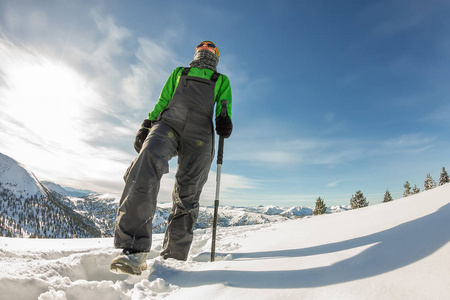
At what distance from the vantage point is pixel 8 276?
4.30 feet

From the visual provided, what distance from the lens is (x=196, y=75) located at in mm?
3545

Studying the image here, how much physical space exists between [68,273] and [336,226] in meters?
3.86

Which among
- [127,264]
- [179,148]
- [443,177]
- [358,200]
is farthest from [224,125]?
[443,177]

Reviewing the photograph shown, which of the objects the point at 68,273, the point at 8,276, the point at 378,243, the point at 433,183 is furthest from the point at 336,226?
the point at 433,183

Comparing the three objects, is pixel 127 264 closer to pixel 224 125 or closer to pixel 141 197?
pixel 141 197

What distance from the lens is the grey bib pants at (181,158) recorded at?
2520 mm

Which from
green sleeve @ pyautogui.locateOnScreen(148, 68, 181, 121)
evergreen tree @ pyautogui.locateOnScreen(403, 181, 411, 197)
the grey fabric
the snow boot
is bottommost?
the snow boot

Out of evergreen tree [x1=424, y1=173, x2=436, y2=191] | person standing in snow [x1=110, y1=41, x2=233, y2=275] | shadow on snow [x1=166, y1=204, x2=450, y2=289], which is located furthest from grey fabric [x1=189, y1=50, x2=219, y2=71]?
evergreen tree [x1=424, y1=173, x2=436, y2=191]

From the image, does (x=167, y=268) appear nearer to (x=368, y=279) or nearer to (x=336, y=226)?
(x=368, y=279)

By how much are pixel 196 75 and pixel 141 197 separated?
2071mm

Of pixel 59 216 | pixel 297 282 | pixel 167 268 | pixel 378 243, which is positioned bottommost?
pixel 59 216

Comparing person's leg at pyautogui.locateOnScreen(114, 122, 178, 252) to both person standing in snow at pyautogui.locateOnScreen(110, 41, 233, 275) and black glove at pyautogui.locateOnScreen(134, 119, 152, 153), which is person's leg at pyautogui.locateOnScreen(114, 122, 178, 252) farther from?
black glove at pyautogui.locateOnScreen(134, 119, 152, 153)

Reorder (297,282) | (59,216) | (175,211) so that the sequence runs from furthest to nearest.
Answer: (59,216) < (175,211) < (297,282)

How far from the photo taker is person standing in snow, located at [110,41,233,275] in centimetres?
243
